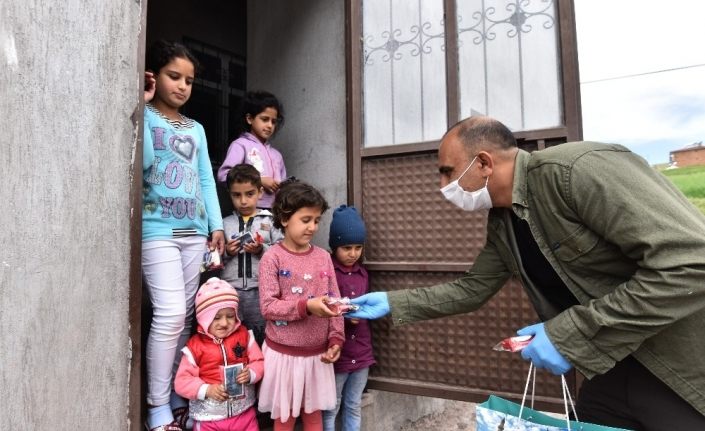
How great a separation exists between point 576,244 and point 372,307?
96 centimetres

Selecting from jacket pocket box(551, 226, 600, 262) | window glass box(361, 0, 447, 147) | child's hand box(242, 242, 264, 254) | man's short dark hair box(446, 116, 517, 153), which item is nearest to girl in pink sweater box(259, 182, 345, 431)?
child's hand box(242, 242, 264, 254)

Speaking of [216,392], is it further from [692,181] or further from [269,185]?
[692,181]

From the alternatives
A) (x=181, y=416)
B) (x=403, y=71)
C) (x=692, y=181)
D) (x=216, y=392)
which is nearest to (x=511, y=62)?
(x=403, y=71)

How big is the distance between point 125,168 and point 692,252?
2126 mm

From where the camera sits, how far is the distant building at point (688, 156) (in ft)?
26.4

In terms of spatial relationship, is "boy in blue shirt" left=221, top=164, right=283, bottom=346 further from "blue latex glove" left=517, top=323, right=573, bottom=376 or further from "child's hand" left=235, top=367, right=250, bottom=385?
"blue latex glove" left=517, top=323, right=573, bottom=376

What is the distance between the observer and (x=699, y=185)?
6918mm

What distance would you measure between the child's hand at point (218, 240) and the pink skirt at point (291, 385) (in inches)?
23.9

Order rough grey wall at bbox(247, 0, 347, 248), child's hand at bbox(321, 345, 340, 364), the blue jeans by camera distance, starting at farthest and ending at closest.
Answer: rough grey wall at bbox(247, 0, 347, 248) → the blue jeans → child's hand at bbox(321, 345, 340, 364)

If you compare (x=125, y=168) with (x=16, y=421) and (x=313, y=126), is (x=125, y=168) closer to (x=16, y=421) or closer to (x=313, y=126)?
(x=16, y=421)

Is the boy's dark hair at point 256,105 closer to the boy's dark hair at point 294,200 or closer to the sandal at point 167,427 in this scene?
the boy's dark hair at point 294,200

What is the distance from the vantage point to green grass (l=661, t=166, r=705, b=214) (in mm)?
6665

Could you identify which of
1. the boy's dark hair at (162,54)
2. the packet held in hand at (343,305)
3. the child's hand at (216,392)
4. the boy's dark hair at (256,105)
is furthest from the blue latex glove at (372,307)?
the boy's dark hair at (256,105)

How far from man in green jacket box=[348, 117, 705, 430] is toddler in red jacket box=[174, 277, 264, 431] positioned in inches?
51.9
